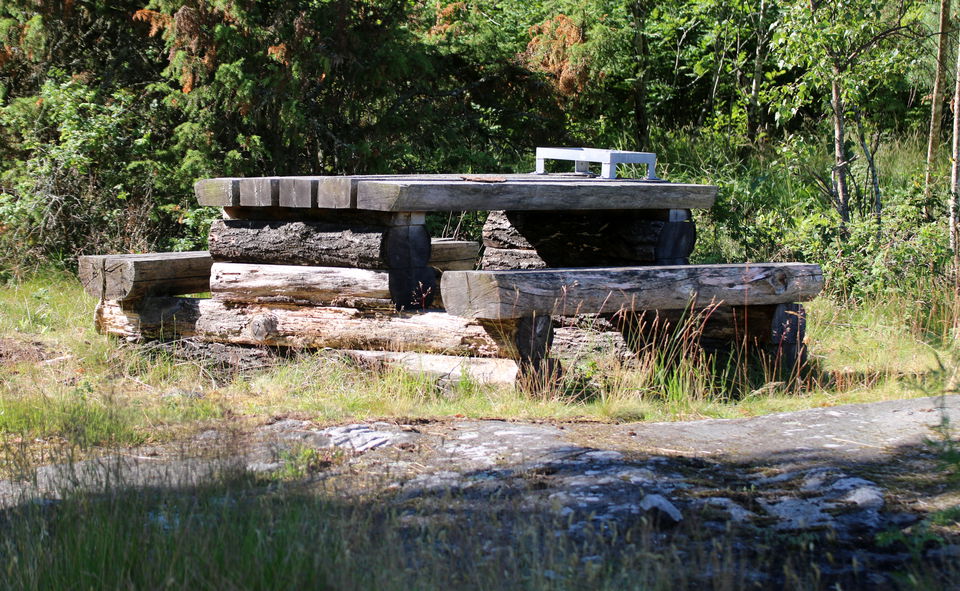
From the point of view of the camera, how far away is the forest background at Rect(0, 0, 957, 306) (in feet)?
26.0

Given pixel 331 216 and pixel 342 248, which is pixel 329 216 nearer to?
pixel 331 216

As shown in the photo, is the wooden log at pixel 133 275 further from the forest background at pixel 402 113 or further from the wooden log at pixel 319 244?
the forest background at pixel 402 113

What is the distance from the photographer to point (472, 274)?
187 inches

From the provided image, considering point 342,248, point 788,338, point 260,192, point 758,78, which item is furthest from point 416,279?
point 758,78

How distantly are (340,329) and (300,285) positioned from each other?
400mm

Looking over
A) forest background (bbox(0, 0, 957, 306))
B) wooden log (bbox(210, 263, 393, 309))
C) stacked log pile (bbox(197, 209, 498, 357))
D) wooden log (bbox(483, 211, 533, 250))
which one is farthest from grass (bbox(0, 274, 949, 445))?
wooden log (bbox(483, 211, 533, 250))

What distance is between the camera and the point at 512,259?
24.4 feet

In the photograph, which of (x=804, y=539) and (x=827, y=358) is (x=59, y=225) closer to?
(x=827, y=358)

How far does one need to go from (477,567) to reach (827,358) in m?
4.56

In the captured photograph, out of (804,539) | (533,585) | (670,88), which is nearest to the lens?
(533,585)

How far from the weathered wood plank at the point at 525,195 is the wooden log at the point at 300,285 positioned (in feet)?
1.62

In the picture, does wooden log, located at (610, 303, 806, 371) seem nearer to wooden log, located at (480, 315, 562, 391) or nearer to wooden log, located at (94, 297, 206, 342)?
wooden log, located at (480, 315, 562, 391)

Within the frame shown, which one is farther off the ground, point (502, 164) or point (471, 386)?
point (502, 164)

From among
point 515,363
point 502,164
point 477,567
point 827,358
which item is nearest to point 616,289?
point 515,363
